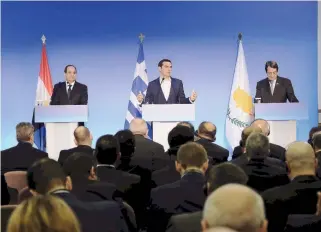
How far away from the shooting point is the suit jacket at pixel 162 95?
8172 mm

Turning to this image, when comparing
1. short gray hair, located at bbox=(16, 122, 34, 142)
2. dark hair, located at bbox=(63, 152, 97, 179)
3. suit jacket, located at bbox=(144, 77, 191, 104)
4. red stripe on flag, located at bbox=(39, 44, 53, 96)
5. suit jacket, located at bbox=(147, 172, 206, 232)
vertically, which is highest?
red stripe on flag, located at bbox=(39, 44, 53, 96)

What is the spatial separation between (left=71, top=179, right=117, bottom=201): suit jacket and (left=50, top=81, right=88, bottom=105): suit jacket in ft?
16.5

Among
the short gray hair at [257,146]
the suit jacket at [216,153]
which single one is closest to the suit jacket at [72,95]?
the suit jacket at [216,153]

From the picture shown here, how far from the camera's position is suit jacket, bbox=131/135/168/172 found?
466 centimetres

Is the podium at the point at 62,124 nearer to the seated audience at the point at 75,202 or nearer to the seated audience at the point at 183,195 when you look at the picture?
the seated audience at the point at 183,195

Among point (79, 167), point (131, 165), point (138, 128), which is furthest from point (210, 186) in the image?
point (138, 128)

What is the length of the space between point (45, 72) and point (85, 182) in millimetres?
6496

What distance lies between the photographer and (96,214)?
2715 millimetres

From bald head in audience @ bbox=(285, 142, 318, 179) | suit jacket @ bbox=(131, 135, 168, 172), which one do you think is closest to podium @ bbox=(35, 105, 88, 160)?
suit jacket @ bbox=(131, 135, 168, 172)

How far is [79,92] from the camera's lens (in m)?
8.22

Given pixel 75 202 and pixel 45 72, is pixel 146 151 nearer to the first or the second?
pixel 75 202

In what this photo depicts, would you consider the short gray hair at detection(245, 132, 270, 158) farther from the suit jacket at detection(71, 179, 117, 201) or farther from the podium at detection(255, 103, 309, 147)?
the podium at detection(255, 103, 309, 147)

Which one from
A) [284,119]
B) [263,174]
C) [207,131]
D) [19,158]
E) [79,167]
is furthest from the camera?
[284,119]

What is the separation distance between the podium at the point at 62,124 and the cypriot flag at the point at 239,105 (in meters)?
2.54
